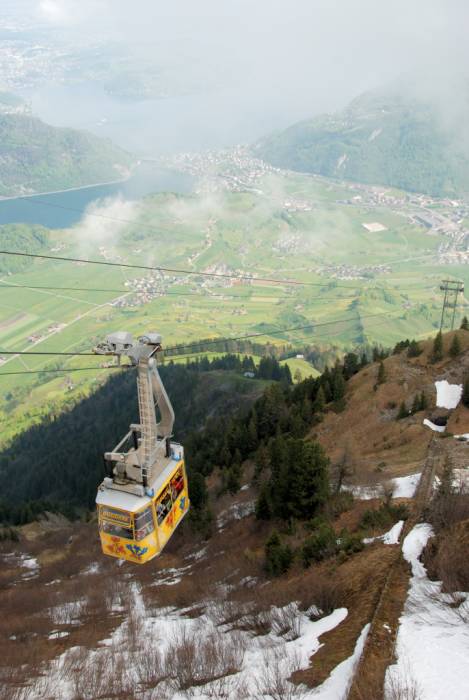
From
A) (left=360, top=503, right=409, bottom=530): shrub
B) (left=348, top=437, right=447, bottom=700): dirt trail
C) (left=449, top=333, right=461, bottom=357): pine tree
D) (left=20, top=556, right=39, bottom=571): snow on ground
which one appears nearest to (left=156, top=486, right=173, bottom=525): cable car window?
(left=348, top=437, right=447, bottom=700): dirt trail

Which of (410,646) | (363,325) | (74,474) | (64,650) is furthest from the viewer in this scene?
(363,325)

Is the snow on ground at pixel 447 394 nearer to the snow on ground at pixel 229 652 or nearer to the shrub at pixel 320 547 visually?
the shrub at pixel 320 547

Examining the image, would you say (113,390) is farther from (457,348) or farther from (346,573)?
(346,573)

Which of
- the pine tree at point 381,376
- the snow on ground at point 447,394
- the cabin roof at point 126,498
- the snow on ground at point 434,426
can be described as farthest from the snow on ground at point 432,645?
the pine tree at point 381,376

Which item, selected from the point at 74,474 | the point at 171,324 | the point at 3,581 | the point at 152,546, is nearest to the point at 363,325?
the point at 171,324

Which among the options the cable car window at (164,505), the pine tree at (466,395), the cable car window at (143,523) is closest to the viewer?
the cable car window at (143,523)

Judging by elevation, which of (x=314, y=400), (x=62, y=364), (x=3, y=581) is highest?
(x=314, y=400)

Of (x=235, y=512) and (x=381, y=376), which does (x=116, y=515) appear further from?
(x=381, y=376)
